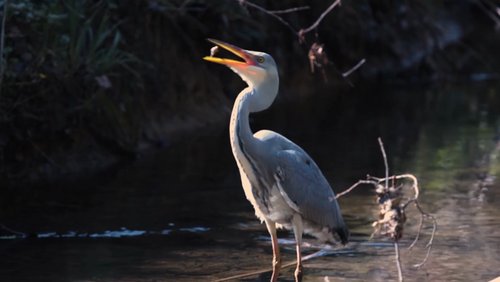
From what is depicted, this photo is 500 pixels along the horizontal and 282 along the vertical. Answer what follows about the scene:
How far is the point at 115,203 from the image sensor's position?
33.4 ft

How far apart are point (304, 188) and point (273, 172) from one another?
0.79ft

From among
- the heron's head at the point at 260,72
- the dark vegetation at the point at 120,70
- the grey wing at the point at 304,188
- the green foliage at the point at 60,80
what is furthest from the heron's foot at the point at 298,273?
the green foliage at the point at 60,80

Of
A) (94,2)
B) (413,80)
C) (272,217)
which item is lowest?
(413,80)

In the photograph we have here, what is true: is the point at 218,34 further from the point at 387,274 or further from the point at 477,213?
the point at 387,274

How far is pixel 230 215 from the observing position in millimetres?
9695

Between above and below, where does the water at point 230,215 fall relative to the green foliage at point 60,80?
below

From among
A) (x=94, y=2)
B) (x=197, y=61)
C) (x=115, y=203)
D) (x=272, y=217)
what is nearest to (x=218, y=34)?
(x=197, y=61)

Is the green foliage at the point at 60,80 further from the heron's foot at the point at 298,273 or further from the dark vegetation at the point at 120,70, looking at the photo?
the heron's foot at the point at 298,273

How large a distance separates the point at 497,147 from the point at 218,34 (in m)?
4.10

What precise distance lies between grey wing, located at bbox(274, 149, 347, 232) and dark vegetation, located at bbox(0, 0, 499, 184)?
4.42ft

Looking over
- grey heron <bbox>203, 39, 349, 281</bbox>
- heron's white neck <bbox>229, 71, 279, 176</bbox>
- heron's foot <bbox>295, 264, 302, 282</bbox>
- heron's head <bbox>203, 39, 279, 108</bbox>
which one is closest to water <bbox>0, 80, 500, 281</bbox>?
heron's foot <bbox>295, 264, 302, 282</bbox>

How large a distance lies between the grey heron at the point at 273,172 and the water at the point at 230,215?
358 millimetres

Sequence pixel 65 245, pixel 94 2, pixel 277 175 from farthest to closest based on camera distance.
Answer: pixel 94 2 → pixel 65 245 → pixel 277 175

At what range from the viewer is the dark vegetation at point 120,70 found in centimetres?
1087
